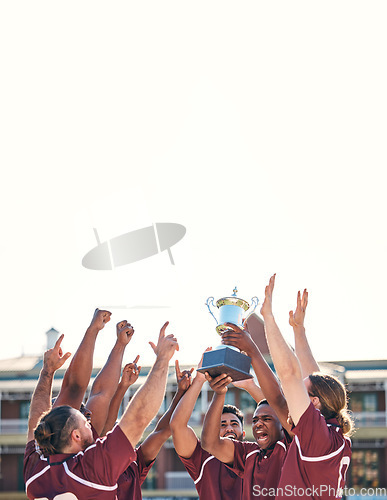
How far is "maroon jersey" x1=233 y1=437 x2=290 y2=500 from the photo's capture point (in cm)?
600

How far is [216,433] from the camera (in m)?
6.18

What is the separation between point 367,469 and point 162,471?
9.69 m

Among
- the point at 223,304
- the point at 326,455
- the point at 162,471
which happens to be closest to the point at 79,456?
the point at 326,455

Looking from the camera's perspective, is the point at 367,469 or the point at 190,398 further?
the point at 367,469

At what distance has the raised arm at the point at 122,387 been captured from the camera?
19.4 feet

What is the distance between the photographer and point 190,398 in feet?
19.7

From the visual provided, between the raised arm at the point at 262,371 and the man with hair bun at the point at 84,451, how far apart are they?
2.71ft

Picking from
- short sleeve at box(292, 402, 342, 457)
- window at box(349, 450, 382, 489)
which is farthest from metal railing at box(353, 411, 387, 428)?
short sleeve at box(292, 402, 342, 457)

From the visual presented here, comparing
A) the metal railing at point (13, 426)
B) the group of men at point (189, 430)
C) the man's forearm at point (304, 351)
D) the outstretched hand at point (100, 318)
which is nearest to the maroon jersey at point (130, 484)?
the group of men at point (189, 430)

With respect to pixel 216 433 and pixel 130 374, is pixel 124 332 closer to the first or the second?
pixel 130 374

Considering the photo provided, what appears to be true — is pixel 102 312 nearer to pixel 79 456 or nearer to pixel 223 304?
pixel 223 304

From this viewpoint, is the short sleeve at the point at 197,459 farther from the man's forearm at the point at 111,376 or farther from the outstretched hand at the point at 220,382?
the outstretched hand at the point at 220,382

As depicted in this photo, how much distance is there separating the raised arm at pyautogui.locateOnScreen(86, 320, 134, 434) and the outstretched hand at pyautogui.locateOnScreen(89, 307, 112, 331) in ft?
0.81

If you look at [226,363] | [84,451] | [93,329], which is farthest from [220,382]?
[84,451]
